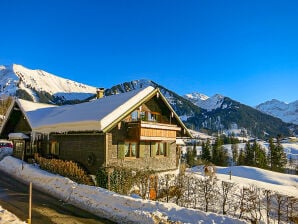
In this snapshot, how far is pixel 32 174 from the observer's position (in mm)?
23188

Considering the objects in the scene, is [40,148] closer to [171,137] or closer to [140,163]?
[140,163]

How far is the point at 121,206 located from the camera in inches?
580

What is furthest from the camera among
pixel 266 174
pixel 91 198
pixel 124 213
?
pixel 266 174

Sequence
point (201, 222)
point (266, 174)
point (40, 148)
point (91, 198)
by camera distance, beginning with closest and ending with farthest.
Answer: point (201, 222)
point (91, 198)
point (40, 148)
point (266, 174)

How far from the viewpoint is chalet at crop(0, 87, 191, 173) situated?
75.7 feet

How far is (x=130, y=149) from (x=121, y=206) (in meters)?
10.6

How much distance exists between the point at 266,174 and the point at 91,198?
42008mm

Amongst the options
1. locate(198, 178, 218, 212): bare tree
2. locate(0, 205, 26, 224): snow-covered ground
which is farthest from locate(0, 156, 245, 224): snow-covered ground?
locate(198, 178, 218, 212): bare tree

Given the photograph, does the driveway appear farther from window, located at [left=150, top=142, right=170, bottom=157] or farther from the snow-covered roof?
window, located at [left=150, top=142, right=170, bottom=157]

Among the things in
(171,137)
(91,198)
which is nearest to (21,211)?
(91,198)

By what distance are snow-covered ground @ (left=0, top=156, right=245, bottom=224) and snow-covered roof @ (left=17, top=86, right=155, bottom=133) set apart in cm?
448

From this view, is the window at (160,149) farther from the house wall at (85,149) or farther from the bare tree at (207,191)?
the bare tree at (207,191)

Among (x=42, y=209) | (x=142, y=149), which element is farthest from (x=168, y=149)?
(x=42, y=209)

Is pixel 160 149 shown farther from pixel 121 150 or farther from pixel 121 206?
pixel 121 206
